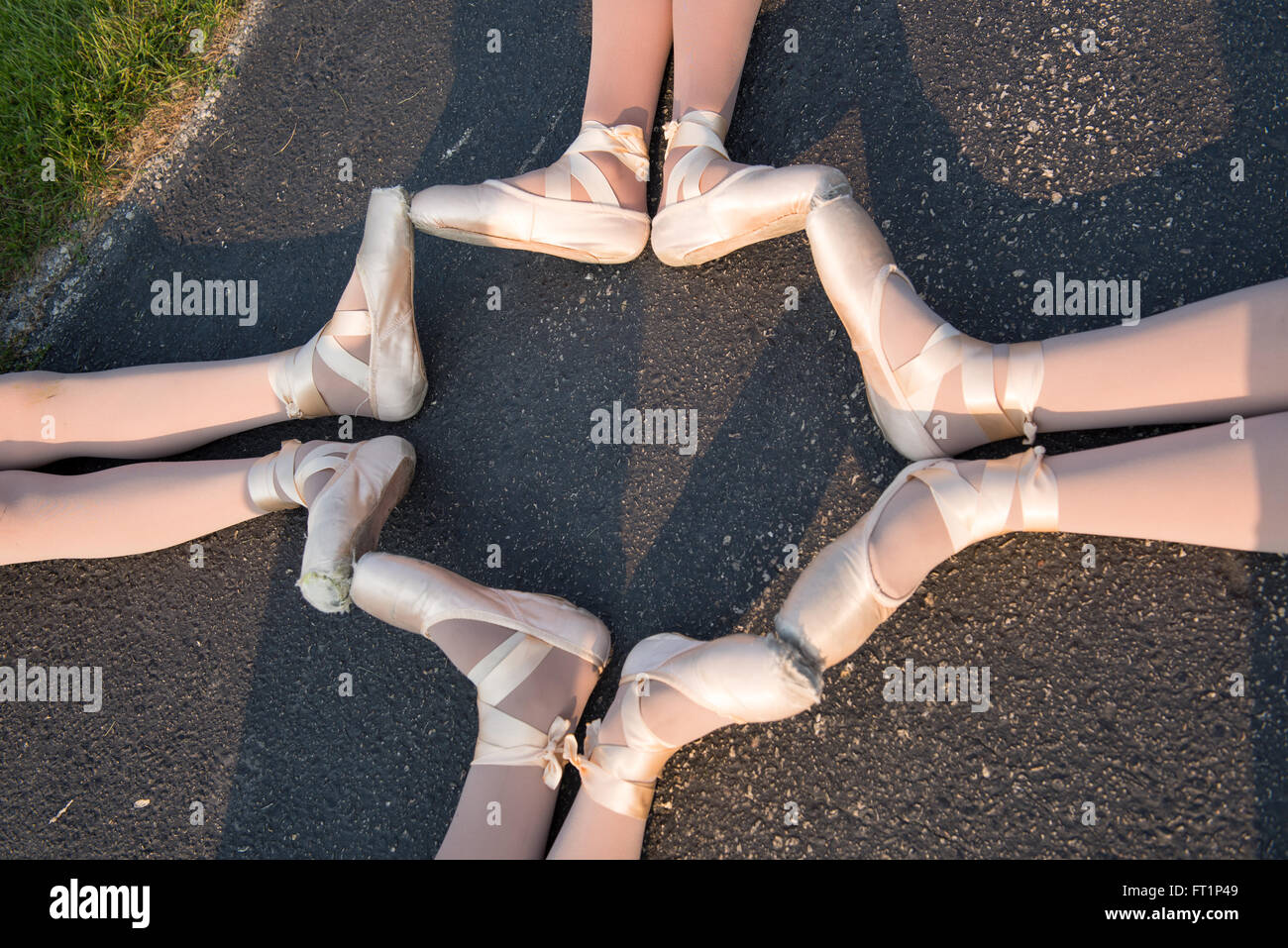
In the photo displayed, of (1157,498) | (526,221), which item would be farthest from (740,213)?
(1157,498)

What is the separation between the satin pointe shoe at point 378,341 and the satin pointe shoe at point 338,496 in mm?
124

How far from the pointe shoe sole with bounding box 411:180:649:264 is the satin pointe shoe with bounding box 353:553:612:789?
2.67 ft

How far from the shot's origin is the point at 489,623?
6.16ft

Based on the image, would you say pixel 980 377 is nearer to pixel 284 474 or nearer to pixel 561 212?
pixel 561 212

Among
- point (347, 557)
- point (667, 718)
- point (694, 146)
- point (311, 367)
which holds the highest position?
point (694, 146)

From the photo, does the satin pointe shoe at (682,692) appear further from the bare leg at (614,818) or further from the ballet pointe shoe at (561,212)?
the ballet pointe shoe at (561,212)

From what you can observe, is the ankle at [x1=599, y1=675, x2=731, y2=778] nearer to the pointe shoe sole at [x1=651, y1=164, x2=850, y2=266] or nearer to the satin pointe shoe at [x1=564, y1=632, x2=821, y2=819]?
the satin pointe shoe at [x1=564, y1=632, x2=821, y2=819]

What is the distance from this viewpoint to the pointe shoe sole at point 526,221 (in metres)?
2.08

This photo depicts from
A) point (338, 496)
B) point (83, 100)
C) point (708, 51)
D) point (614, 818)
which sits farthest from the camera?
point (83, 100)

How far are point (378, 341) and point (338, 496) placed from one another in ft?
1.32

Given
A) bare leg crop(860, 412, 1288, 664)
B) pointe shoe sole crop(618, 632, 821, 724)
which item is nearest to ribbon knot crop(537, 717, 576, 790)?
pointe shoe sole crop(618, 632, 821, 724)
